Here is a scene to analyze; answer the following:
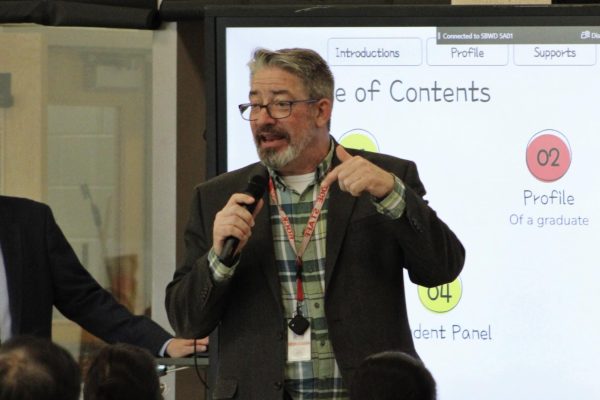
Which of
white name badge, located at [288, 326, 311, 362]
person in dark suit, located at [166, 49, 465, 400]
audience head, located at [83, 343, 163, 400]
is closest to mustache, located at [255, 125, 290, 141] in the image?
person in dark suit, located at [166, 49, 465, 400]

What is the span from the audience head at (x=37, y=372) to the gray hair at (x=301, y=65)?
3.98 ft

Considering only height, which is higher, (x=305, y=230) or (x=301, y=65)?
(x=301, y=65)

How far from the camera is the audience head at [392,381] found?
257 centimetres

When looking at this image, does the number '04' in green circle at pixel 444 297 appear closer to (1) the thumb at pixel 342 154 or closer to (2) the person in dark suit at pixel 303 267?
(2) the person in dark suit at pixel 303 267

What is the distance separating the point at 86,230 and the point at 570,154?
273 centimetres

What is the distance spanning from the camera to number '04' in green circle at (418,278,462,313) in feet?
14.4

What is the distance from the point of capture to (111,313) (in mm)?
4324

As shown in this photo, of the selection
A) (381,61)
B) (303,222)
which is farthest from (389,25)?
(303,222)

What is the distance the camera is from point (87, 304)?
4.30 metres

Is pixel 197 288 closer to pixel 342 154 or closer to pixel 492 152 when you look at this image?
pixel 342 154

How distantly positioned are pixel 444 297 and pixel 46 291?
52.7 inches

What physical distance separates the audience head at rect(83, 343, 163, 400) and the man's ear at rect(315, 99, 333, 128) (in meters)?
→ 1.06

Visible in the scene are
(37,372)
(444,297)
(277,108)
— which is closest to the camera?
(37,372)

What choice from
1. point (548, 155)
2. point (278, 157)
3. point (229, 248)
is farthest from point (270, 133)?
point (548, 155)
